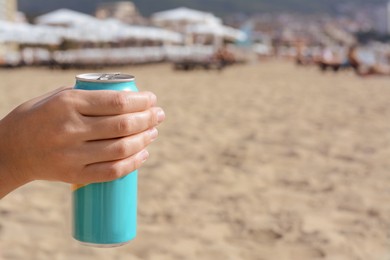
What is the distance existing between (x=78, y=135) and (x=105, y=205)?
213 mm

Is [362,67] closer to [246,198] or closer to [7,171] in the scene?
[246,198]

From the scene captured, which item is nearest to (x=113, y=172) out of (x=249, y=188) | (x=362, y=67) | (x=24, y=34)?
(x=249, y=188)

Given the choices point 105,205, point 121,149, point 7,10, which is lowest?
point 105,205

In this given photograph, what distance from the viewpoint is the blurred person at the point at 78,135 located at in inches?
36.5

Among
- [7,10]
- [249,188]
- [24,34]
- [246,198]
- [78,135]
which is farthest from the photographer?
[7,10]

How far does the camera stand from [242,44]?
23953 millimetres

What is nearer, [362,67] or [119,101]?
[119,101]

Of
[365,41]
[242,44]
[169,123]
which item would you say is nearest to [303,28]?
[365,41]

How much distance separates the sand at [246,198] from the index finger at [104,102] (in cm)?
142

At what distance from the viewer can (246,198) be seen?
123 inches

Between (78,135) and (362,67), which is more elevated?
(78,135)

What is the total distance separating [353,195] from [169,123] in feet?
9.00

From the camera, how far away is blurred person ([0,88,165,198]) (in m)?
0.93

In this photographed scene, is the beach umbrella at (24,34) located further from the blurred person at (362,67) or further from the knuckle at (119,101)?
the knuckle at (119,101)
